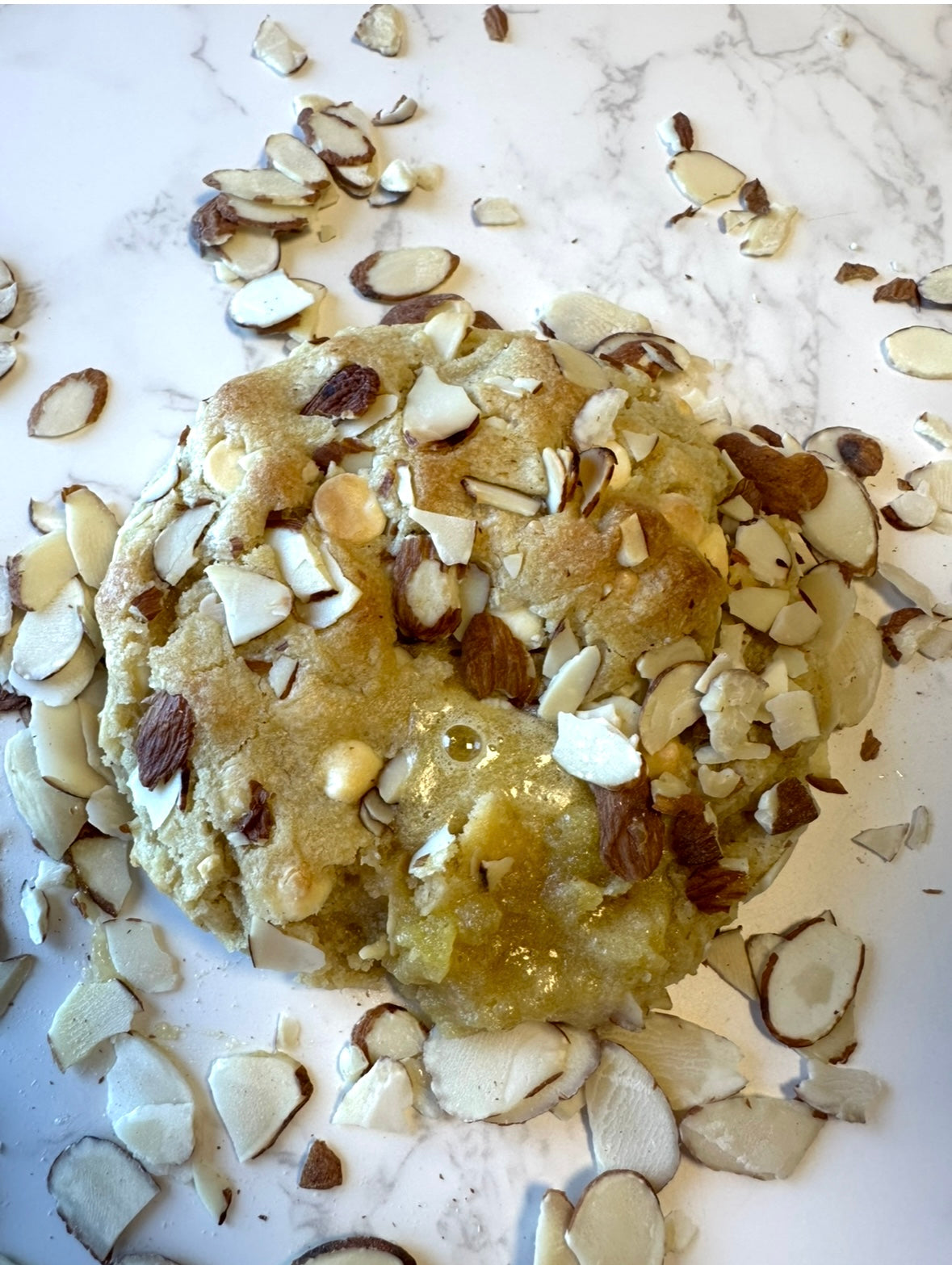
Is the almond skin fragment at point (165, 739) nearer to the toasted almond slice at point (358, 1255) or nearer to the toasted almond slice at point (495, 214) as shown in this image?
the toasted almond slice at point (358, 1255)

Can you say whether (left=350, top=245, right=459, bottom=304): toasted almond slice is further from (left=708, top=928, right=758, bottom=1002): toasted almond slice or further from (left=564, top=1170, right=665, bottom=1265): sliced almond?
(left=564, top=1170, right=665, bottom=1265): sliced almond

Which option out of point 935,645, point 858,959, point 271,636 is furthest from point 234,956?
point 935,645

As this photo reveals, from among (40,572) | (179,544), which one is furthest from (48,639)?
(179,544)

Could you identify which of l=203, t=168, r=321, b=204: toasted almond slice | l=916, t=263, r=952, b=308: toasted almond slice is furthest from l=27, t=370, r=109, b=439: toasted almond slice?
l=916, t=263, r=952, b=308: toasted almond slice

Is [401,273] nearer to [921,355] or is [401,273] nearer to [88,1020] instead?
[921,355]

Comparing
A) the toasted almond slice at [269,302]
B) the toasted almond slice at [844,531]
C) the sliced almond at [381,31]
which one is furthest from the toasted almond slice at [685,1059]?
the sliced almond at [381,31]

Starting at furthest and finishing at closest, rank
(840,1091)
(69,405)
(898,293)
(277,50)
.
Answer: (277,50)
(898,293)
(69,405)
(840,1091)
